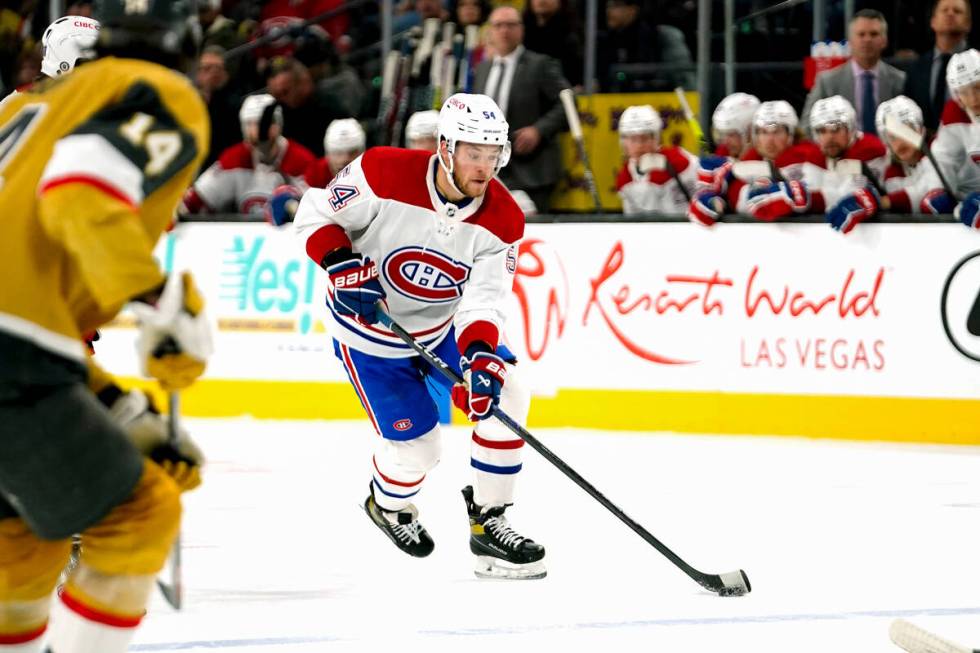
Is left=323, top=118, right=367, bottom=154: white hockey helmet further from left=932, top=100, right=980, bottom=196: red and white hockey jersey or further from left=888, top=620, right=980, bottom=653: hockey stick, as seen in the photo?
left=888, top=620, right=980, bottom=653: hockey stick

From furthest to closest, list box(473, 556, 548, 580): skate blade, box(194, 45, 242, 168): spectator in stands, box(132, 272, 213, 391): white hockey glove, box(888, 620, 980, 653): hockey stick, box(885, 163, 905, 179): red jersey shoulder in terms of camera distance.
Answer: box(194, 45, 242, 168): spectator in stands → box(885, 163, 905, 179): red jersey shoulder → box(473, 556, 548, 580): skate blade → box(888, 620, 980, 653): hockey stick → box(132, 272, 213, 391): white hockey glove

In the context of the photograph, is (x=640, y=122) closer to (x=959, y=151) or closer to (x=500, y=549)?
(x=959, y=151)

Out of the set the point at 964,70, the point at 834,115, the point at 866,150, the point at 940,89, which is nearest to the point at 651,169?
the point at 834,115

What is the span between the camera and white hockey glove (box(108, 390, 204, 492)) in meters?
2.40

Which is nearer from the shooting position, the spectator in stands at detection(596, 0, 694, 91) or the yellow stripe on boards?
the yellow stripe on boards

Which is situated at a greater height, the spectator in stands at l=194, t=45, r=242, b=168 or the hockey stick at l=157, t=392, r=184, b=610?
the spectator in stands at l=194, t=45, r=242, b=168

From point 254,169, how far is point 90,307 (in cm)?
586

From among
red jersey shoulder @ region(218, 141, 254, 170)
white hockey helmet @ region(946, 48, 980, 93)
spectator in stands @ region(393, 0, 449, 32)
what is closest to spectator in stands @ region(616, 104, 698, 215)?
white hockey helmet @ region(946, 48, 980, 93)

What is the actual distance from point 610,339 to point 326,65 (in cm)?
280

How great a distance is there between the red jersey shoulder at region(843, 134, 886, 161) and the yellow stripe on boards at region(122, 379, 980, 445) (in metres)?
1.15

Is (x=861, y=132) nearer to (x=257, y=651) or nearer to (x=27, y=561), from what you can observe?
(x=257, y=651)

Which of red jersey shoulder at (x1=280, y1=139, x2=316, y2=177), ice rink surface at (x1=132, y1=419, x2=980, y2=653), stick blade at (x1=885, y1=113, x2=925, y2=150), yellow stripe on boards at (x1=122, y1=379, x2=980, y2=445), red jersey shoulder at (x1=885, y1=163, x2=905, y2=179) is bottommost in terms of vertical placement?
yellow stripe on boards at (x1=122, y1=379, x2=980, y2=445)

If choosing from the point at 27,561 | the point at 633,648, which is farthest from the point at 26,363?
the point at 633,648

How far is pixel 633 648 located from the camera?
10.5 feet
